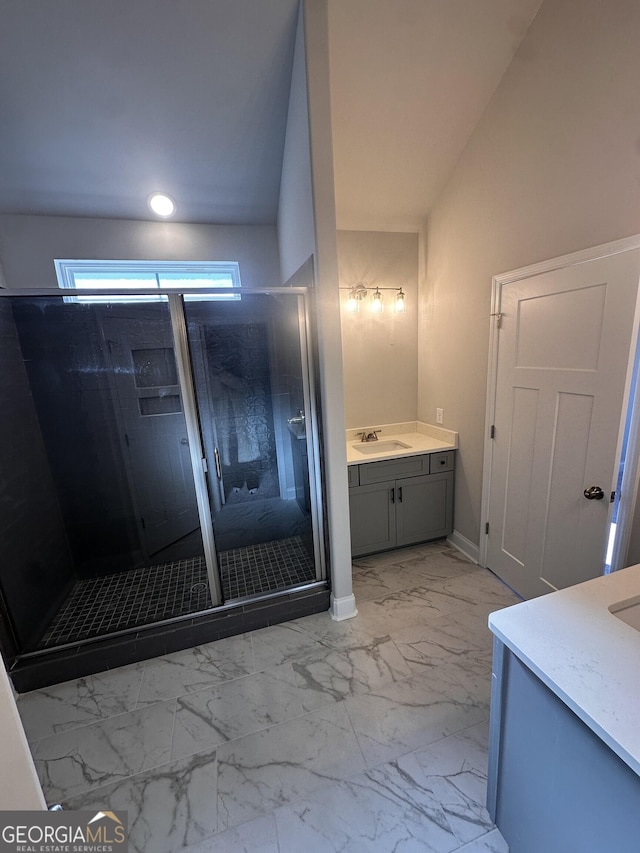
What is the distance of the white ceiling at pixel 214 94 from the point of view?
5.30 feet

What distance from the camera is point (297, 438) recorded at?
8.36ft

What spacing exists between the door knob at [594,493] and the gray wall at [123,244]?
261cm

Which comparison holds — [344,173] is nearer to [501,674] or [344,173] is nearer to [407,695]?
[501,674]

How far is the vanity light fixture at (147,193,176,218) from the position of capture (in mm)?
2418

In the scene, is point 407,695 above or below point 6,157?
below

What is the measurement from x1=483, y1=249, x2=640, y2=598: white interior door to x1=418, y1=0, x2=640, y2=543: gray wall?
0.18 metres

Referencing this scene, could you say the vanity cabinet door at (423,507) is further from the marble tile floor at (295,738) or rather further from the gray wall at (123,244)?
the gray wall at (123,244)

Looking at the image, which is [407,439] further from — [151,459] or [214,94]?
[214,94]

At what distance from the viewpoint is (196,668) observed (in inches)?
74.1

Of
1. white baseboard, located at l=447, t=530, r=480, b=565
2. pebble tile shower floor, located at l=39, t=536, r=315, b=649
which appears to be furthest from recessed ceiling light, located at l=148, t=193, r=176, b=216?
white baseboard, located at l=447, t=530, r=480, b=565

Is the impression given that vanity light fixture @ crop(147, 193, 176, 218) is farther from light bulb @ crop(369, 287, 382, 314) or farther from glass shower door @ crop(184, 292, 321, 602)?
light bulb @ crop(369, 287, 382, 314)

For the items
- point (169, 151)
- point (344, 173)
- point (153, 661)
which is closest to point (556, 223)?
point (344, 173)

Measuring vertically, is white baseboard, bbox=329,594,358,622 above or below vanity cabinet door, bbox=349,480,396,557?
below

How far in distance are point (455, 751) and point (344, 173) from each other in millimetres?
3189
